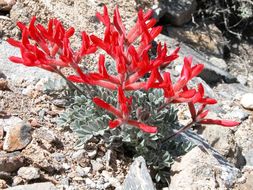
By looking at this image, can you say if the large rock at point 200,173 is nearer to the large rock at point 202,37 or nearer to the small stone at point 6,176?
the small stone at point 6,176

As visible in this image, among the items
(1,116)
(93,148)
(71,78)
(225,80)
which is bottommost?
(225,80)

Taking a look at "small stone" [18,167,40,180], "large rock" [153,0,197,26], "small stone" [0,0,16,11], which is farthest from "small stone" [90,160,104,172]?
"large rock" [153,0,197,26]

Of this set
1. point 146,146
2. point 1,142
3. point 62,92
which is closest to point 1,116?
point 1,142

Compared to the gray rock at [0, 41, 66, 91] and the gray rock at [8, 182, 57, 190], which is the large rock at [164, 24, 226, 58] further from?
the gray rock at [8, 182, 57, 190]

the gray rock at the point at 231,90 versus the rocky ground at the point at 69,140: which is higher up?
the rocky ground at the point at 69,140

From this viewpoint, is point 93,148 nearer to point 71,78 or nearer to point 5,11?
point 71,78

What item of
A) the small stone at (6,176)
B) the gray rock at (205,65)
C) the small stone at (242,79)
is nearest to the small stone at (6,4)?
the gray rock at (205,65)

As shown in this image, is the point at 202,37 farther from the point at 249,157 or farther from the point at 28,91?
the point at 28,91
